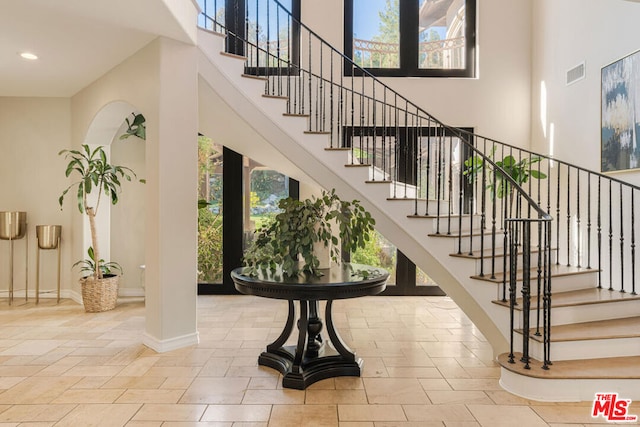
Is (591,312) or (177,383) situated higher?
(591,312)

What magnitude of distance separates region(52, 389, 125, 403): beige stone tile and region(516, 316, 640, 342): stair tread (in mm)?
2812

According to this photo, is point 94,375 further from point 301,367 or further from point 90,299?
point 90,299

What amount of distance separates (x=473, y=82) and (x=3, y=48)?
5.39 metres

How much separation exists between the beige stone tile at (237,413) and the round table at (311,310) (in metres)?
0.35

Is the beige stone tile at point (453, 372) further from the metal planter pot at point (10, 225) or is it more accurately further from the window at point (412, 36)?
the metal planter pot at point (10, 225)

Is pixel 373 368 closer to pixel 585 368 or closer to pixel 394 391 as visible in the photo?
pixel 394 391

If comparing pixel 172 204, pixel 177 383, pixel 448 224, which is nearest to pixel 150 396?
pixel 177 383

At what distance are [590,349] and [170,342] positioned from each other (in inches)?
127

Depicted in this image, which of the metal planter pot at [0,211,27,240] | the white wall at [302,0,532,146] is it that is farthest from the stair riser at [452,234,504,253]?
the metal planter pot at [0,211,27,240]

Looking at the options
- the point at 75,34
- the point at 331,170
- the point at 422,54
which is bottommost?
the point at 331,170

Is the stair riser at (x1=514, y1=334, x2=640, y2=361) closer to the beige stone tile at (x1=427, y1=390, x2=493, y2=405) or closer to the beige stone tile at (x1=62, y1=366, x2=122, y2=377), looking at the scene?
the beige stone tile at (x1=427, y1=390, x2=493, y2=405)

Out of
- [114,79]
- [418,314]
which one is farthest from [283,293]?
[114,79]

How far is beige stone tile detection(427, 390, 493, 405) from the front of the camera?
276 centimetres

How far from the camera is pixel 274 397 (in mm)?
2777
